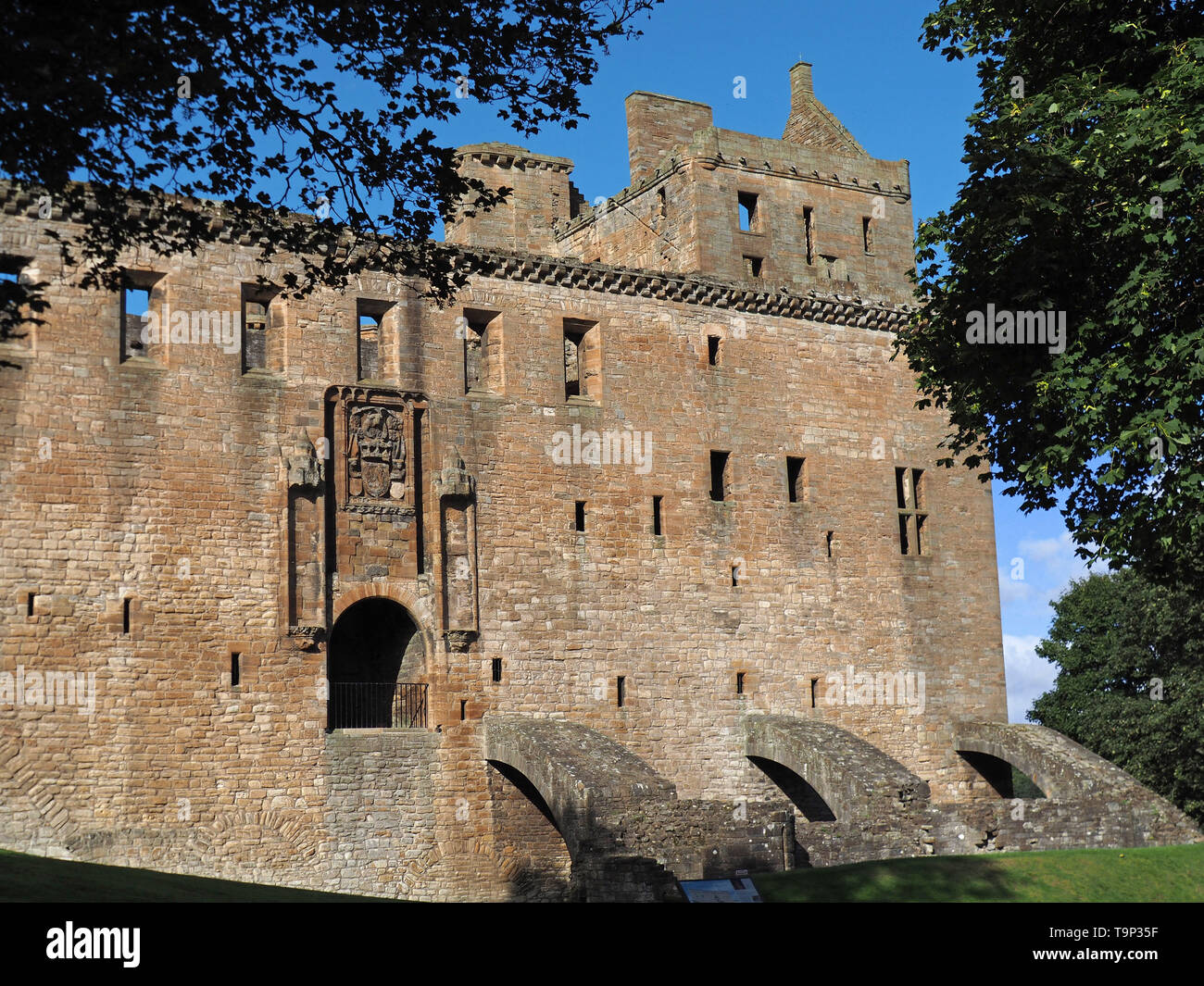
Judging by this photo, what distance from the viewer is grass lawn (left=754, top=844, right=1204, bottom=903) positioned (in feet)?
69.2

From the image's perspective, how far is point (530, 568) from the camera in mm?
27750

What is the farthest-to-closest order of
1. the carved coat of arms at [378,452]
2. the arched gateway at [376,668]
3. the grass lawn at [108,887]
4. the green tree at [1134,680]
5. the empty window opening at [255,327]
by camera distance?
the green tree at [1134,680], the carved coat of arms at [378,452], the arched gateway at [376,668], the empty window opening at [255,327], the grass lawn at [108,887]

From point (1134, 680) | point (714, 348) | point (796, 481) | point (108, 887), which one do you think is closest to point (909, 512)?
point (796, 481)

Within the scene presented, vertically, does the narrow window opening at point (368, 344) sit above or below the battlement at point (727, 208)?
below

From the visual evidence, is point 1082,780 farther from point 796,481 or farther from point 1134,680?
point 1134,680

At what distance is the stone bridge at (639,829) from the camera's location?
2130cm

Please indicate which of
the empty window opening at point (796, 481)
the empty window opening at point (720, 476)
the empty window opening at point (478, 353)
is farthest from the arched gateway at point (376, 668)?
the empty window opening at point (796, 481)

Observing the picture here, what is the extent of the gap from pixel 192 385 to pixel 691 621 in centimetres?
1043

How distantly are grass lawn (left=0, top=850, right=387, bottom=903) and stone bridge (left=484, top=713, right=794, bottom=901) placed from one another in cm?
400

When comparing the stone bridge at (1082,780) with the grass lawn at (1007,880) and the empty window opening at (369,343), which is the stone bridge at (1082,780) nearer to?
the grass lawn at (1007,880)

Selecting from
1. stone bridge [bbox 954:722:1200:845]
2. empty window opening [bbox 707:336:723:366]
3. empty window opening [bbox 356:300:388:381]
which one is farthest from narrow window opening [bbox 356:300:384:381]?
stone bridge [bbox 954:722:1200:845]

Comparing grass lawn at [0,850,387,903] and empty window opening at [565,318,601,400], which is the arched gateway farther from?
grass lawn at [0,850,387,903]

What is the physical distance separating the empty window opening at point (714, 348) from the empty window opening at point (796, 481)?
253cm
